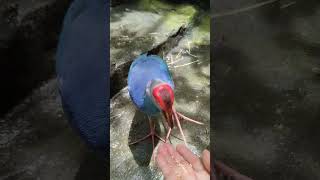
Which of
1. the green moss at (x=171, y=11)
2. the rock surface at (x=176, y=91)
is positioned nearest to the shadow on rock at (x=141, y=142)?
the rock surface at (x=176, y=91)

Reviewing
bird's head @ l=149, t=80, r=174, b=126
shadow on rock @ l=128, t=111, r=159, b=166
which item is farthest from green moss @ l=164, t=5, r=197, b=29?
bird's head @ l=149, t=80, r=174, b=126

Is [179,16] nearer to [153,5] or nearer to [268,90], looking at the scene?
[153,5]

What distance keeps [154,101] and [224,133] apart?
722 mm

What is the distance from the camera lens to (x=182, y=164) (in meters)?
1.81

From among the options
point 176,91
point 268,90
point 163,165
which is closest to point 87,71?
point 163,165

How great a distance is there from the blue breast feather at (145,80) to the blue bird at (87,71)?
0.27 metres

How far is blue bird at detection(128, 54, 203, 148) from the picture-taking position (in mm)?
1842

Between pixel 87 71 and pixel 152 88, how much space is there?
13.1 inches

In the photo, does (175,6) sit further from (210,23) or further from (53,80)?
(53,80)

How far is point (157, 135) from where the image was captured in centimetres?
238

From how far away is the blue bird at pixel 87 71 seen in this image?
1656mm

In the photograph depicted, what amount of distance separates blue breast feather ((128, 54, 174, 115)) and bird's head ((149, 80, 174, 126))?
0.38ft

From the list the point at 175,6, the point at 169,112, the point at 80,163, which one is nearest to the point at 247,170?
the point at 169,112

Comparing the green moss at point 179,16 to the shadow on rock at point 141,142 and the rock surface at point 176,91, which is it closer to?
the rock surface at point 176,91
